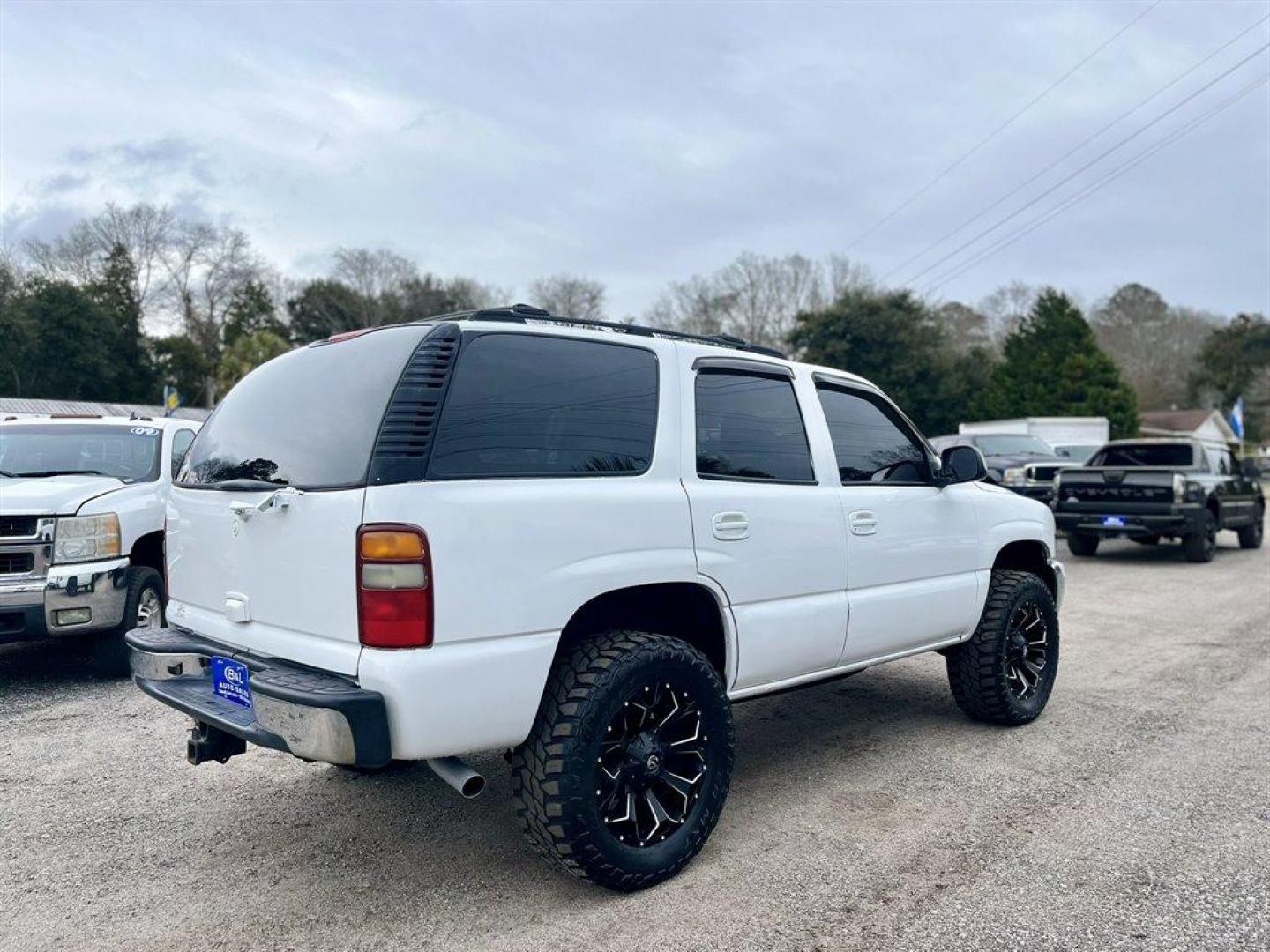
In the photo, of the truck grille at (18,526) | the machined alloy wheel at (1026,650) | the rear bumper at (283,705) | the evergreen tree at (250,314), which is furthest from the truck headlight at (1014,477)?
the evergreen tree at (250,314)

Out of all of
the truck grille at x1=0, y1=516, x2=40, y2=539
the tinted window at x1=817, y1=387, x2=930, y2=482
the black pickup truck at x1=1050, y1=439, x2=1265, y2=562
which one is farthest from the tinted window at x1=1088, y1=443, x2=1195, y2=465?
the truck grille at x1=0, y1=516, x2=40, y2=539

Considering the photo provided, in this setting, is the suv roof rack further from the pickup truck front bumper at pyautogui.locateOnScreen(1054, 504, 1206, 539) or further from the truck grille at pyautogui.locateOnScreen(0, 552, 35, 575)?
the pickup truck front bumper at pyautogui.locateOnScreen(1054, 504, 1206, 539)

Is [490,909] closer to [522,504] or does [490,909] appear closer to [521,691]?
[521,691]

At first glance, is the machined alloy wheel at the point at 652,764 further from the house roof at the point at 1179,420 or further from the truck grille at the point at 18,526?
the house roof at the point at 1179,420

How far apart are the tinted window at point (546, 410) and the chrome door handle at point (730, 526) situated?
37 cm

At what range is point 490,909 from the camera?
306 centimetres

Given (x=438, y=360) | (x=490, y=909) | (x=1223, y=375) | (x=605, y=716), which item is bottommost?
(x=490, y=909)

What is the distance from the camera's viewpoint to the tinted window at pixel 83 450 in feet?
21.7

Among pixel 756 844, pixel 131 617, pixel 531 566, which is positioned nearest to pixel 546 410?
pixel 531 566

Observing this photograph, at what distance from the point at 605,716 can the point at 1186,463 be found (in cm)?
1277

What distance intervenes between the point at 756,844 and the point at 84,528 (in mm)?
4596

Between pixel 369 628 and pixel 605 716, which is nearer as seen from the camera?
pixel 369 628

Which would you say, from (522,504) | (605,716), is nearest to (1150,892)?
(605,716)

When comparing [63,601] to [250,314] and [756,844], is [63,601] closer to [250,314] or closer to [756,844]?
[756,844]
